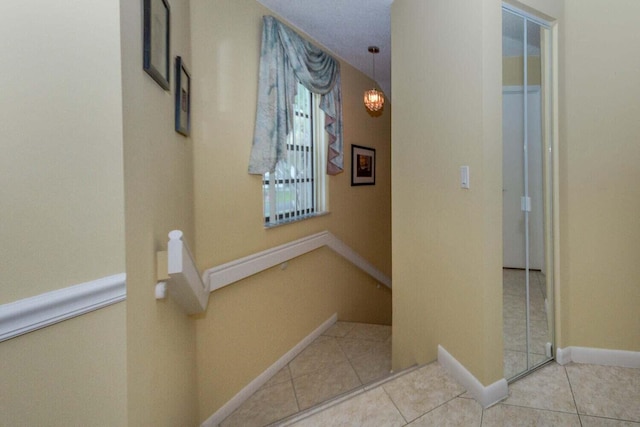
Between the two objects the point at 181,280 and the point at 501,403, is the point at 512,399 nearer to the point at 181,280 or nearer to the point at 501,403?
the point at 501,403

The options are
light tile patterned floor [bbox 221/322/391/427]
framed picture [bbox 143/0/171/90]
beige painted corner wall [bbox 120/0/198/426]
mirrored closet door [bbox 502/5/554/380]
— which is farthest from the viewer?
→ light tile patterned floor [bbox 221/322/391/427]

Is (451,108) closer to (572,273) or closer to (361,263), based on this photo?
(572,273)

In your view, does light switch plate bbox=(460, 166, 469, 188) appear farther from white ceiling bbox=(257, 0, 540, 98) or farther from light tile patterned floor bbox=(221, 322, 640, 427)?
light tile patterned floor bbox=(221, 322, 640, 427)

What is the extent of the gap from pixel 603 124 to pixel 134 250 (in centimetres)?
243

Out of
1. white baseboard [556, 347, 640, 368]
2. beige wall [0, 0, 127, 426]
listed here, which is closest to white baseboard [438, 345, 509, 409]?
white baseboard [556, 347, 640, 368]

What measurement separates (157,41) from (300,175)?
1.90 meters

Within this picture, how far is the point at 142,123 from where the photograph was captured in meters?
1.21

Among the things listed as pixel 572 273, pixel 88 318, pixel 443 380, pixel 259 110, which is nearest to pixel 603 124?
Answer: pixel 572 273

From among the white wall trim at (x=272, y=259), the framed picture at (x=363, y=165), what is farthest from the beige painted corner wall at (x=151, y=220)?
the framed picture at (x=363, y=165)

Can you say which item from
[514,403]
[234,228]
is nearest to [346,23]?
[234,228]

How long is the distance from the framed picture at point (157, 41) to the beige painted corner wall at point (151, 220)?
42 millimetres

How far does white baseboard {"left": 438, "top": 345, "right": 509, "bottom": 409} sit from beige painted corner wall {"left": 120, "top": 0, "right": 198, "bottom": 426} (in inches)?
58.2

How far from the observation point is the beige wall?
2.69 feet

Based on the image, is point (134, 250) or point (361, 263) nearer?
point (134, 250)
